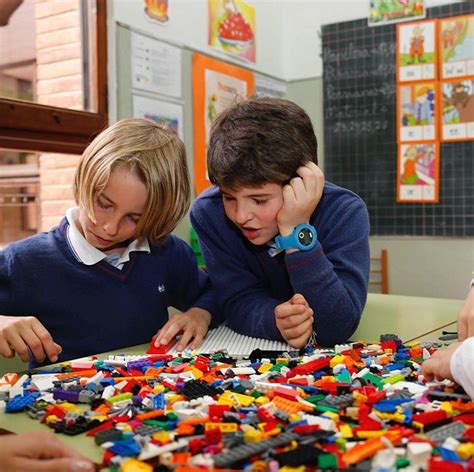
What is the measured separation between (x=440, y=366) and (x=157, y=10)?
2.16 meters

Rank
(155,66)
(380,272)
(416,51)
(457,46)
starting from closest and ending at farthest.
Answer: (155,66)
(457,46)
(416,51)
(380,272)

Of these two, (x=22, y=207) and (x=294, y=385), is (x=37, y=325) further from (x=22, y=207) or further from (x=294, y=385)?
(x=22, y=207)

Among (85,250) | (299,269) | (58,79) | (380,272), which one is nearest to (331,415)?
(299,269)

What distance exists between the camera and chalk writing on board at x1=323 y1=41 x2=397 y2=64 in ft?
10.3

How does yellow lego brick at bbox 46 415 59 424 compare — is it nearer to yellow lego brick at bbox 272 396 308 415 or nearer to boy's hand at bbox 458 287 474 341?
yellow lego brick at bbox 272 396 308 415

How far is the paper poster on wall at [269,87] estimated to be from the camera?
126 inches

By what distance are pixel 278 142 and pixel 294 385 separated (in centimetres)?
56

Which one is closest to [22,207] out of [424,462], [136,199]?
[136,199]

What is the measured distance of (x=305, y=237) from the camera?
1187mm

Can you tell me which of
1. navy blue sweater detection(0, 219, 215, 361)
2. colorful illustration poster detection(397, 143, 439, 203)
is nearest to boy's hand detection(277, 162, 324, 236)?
navy blue sweater detection(0, 219, 215, 361)

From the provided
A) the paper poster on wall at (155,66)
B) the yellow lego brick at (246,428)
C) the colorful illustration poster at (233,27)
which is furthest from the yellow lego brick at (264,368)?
the colorful illustration poster at (233,27)

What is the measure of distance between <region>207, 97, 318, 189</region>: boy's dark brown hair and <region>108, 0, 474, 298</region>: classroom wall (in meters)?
1.21

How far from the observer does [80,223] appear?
1313mm

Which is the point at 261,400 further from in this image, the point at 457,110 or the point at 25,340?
the point at 457,110
